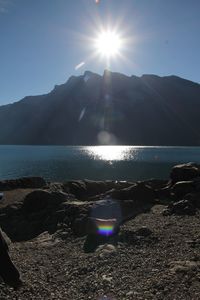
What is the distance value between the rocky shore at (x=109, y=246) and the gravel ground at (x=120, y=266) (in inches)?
1.3

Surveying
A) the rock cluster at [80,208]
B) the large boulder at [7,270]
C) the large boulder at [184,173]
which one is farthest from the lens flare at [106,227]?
the large boulder at [184,173]

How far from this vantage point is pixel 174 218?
2312 cm

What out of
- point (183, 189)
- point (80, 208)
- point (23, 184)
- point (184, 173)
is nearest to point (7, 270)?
point (80, 208)

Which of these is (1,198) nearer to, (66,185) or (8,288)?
(66,185)

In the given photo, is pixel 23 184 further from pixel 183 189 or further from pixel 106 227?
pixel 106 227

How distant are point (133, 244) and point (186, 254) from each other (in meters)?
3.14

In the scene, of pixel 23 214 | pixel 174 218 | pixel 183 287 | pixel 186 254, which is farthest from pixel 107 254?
pixel 23 214

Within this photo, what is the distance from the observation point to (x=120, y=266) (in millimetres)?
15562

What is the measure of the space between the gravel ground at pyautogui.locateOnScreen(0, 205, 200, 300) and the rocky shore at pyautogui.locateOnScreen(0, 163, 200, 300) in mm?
33

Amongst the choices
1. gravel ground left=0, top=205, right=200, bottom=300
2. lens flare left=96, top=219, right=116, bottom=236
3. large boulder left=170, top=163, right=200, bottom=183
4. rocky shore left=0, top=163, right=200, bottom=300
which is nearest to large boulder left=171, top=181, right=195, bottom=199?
rocky shore left=0, top=163, right=200, bottom=300

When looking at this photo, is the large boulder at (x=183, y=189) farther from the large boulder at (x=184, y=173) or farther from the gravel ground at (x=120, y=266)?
the gravel ground at (x=120, y=266)

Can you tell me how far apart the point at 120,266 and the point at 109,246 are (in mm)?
2627

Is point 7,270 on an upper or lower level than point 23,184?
upper

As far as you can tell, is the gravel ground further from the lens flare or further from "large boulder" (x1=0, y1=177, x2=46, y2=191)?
"large boulder" (x1=0, y1=177, x2=46, y2=191)
